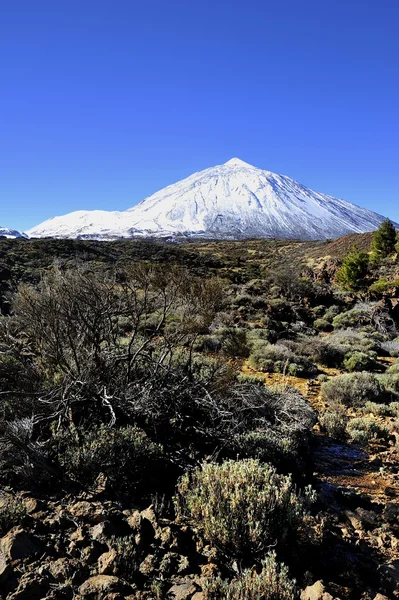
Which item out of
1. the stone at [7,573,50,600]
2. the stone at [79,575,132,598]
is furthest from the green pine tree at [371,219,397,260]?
the stone at [7,573,50,600]

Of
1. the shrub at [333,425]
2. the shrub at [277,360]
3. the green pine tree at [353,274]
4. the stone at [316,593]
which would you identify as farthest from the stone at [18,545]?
the green pine tree at [353,274]

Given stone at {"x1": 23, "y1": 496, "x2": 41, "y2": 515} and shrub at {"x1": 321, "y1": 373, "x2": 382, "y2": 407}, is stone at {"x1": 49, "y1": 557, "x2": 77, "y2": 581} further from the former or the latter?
shrub at {"x1": 321, "y1": 373, "x2": 382, "y2": 407}

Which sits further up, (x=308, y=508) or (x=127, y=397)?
(x=127, y=397)

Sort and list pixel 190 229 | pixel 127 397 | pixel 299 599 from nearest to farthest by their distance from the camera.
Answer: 1. pixel 299 599
2. pixel 127 397
3. pixel 190 229

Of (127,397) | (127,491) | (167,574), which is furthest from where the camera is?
(127,397)

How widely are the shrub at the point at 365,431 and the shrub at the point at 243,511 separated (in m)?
2.38

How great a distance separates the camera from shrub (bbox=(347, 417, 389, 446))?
462 cm

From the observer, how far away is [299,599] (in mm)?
1968

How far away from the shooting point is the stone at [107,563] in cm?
214

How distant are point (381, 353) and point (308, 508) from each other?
806cm

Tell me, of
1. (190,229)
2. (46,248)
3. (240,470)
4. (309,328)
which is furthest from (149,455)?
(190,229)

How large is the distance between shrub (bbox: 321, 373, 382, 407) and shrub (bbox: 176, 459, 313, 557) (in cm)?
392

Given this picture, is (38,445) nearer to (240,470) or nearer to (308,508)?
(240,470)

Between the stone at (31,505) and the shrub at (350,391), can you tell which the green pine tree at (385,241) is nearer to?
the shrub at (350,391)
